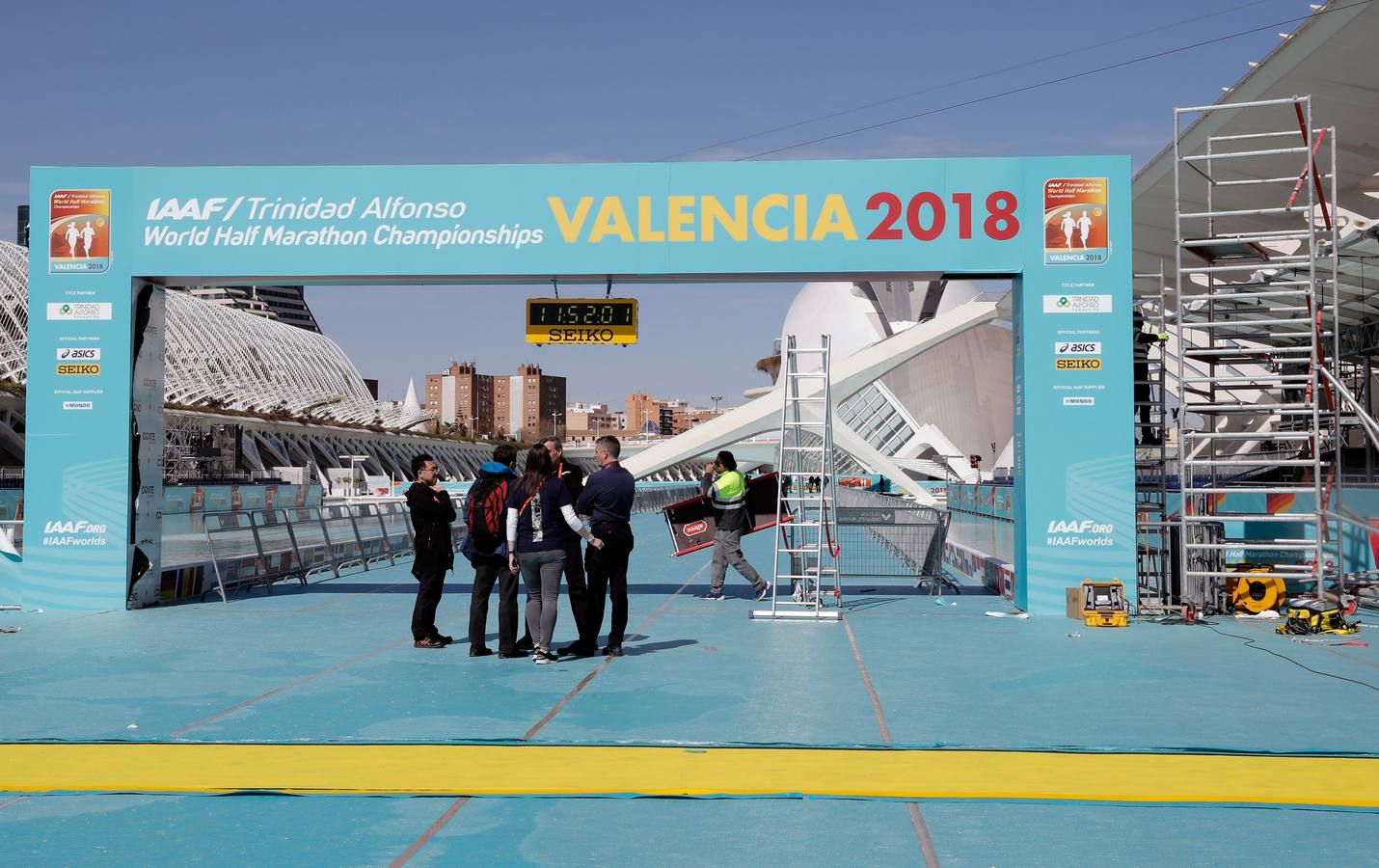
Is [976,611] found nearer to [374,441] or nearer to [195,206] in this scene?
[195,206]

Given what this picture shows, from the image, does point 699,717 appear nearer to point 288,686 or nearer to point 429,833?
point 429,833

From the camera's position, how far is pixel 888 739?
273 inches

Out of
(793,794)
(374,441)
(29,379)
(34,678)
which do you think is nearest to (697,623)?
(34,678)

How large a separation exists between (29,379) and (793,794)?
39.3 ft

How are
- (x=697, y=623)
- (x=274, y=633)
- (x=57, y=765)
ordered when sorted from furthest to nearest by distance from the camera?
(x=697, y=623), (x=274, y=633), (x=57, y=765)

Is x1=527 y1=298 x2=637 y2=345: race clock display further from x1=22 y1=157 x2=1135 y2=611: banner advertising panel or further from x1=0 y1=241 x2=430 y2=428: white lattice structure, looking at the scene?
x1=0 y1=241 x2=430 y2=428: white lattice structure

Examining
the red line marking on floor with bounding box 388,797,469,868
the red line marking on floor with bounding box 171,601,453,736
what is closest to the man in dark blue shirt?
the red line marking on floor with bounding box 171,601,453,736

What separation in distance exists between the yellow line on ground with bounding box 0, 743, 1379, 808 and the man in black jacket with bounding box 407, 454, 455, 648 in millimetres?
4118

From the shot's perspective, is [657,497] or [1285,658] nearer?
[1285,658]

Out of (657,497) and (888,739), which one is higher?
(657,497)

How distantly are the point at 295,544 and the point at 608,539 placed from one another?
9.73 metres

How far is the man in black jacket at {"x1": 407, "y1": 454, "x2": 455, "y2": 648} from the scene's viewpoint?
10828 mm

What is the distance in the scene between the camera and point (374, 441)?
347ft

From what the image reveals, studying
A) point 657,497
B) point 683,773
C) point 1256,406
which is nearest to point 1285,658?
point 1256,406
